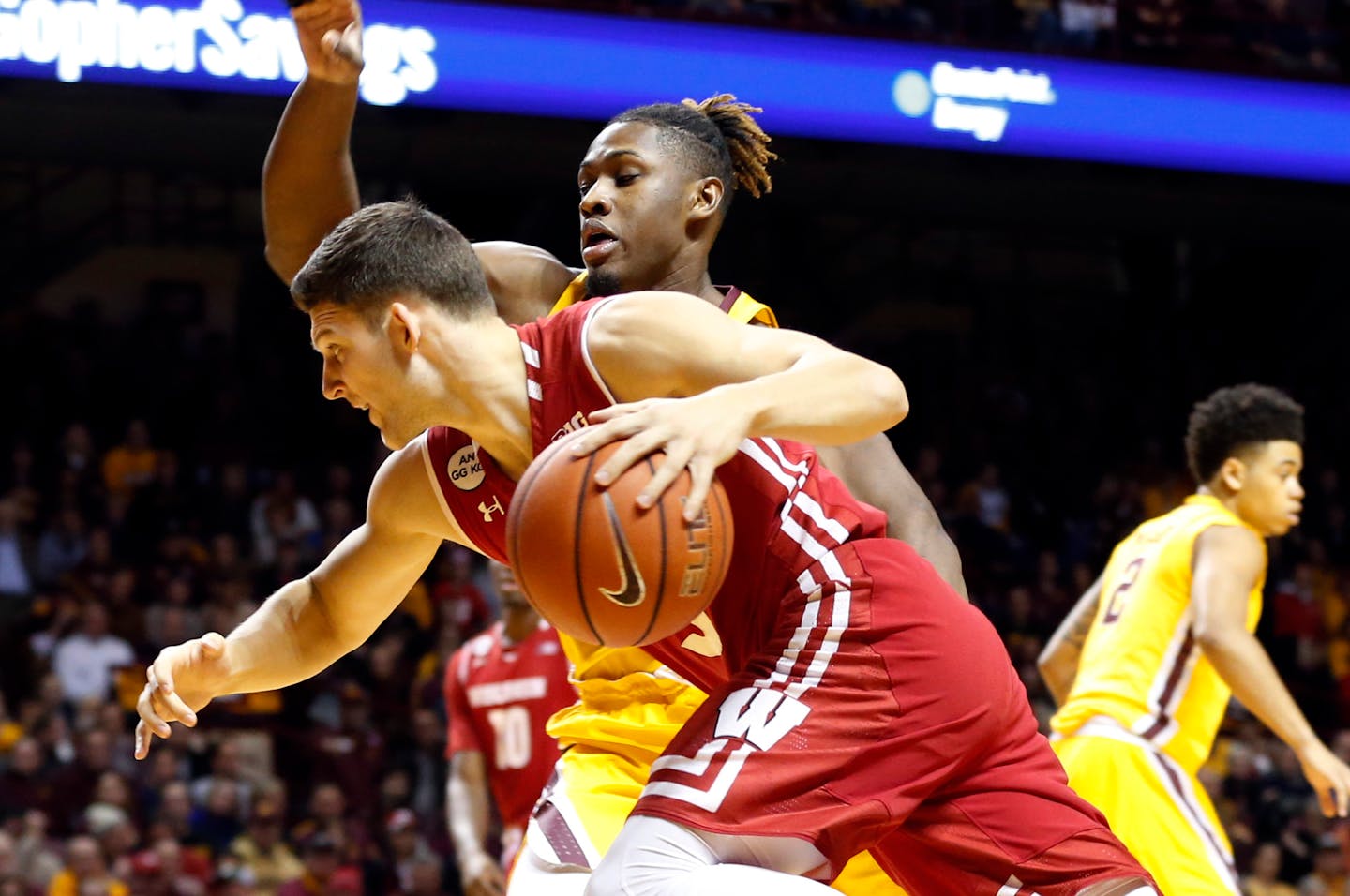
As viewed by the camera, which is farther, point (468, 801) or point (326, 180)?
point (468, 801)

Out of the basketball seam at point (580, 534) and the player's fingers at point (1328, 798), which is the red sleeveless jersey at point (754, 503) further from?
the player's fingers at point (1328, 798)

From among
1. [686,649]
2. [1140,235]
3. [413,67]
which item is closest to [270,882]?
[413,67]

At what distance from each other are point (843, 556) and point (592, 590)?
0.46 metres

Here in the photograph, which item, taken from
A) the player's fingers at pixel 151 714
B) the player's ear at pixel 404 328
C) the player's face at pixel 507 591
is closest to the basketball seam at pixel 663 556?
the player's ear at pixel 404 328

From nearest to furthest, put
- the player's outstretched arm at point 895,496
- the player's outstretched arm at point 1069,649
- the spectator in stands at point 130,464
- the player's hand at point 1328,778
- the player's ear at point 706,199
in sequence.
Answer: the player's outstretched arm at point 895,496
the player's ear at point 706,199
the player's hand at point 1328,778
the player's outstretched arm at point 1069,649
the spectator in stands at point 130,464

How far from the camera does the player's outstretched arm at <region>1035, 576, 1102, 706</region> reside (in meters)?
5.35

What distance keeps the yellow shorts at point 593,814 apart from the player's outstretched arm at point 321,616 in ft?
1.73

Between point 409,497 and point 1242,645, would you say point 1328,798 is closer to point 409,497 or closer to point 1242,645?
point 1242,645

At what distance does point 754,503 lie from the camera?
2.76 metres

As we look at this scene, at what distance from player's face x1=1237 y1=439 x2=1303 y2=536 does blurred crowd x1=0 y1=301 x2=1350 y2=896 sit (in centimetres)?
501

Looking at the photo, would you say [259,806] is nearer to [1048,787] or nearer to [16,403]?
[16,403]

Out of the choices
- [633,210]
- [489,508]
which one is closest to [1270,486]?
[633,210]

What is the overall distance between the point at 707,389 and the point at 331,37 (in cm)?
143

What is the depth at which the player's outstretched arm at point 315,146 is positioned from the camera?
3674 millimetres
